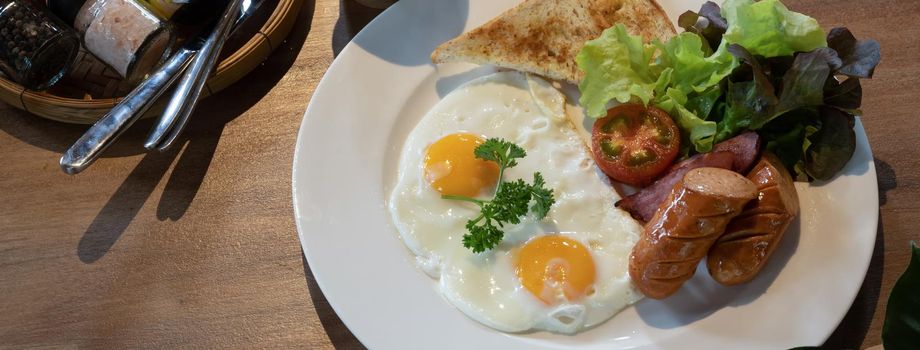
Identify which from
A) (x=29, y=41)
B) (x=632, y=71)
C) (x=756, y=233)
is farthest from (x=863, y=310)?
(x=29, y=41)

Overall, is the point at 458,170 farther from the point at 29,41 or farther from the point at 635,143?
the point at 29,41

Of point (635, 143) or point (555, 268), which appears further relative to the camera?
point (635, 143)

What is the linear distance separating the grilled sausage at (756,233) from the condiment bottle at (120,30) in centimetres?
237

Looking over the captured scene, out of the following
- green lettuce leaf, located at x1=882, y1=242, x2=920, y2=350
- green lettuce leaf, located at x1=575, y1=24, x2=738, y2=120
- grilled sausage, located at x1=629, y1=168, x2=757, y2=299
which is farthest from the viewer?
green lettuce leaf, located at x1=575, y1=24, x2=738, y2=120

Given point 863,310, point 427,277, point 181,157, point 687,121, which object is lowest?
point 863,310

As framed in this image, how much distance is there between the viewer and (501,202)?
2.16m

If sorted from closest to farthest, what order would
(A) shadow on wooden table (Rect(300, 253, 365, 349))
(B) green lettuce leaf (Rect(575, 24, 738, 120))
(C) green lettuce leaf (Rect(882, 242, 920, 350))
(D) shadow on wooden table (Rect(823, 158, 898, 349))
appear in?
(C) green lettuce leaf (Rect(882, 242, 920, 350))
(D) shadow on wooden table (Rect(823, 158, 898, 349))
(A) shadow on wooden table (Rect(300, 253, 365, 349))
(B) green lettuce leaf (Rect(575, 24, 738, 120))

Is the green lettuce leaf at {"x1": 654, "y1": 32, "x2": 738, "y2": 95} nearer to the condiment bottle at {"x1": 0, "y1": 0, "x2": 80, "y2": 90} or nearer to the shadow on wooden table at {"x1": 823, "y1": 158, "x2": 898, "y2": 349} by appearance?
the shadow on wooden table at {"x1": 823, "y1": 158, "x2": 898, "y2": 349}

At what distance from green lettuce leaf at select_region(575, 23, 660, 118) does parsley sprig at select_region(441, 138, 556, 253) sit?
0.42 meters

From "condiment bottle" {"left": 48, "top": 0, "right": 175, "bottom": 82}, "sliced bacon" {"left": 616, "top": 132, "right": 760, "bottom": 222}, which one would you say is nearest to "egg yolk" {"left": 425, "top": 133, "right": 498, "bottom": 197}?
"sliced bacon" {"left": 616, "top": 132, "right": 760, "bottom": 222}

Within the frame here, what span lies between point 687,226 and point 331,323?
4.28 ft

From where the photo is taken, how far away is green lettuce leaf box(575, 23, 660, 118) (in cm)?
244

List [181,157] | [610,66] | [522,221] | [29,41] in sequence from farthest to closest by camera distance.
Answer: [181,157] → [29,41] → [610,66] → [522,221]

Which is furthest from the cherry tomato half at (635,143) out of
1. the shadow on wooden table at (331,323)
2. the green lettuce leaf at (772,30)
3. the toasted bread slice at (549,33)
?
the shadow on wooden table at (331,323)
